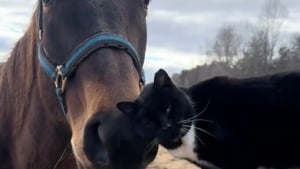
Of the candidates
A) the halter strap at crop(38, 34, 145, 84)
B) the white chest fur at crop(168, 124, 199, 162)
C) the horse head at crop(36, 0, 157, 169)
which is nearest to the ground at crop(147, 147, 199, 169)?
the horse head at crop(36, 0, 157, 169)

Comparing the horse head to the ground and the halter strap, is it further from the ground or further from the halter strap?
the ground

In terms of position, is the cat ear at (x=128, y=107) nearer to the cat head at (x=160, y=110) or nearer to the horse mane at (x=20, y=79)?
the cat head at (x=160, y=110)

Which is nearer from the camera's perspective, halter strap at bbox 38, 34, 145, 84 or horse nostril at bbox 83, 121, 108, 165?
horse nostril at bbox 83, 121, 108, 165

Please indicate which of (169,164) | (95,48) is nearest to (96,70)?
(95,48)

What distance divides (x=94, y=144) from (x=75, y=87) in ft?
1.43

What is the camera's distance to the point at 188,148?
6.73 ft

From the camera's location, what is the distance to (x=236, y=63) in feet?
107

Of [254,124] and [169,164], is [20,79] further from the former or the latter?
[169,164]

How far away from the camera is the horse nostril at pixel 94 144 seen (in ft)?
6.85

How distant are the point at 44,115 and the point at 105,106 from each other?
3.12 ft

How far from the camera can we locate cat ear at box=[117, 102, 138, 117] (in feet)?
6.24

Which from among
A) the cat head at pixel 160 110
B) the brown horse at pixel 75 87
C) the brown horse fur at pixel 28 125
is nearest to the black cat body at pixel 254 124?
the cat head at pixel 160 110

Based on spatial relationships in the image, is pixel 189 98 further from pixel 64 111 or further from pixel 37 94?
pixel 37 94

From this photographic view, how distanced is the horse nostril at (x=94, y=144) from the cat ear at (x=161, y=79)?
0.34 meters
